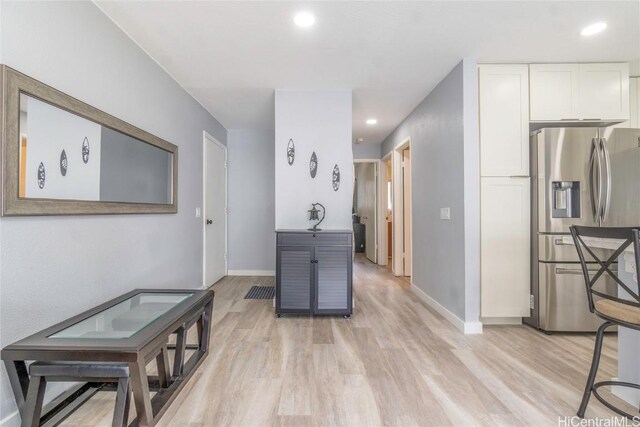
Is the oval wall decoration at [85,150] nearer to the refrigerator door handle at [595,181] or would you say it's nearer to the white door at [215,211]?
the white door at [215,211]

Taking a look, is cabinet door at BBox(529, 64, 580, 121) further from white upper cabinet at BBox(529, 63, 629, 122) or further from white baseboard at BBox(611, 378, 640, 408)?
white baseboard at BBox(611, 378, 640, 408)

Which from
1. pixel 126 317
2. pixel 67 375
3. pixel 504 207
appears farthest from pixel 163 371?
pixel 504 207

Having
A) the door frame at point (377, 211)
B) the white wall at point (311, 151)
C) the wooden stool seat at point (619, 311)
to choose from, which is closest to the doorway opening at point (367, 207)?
the door frame at point (377, 211)

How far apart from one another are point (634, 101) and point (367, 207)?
4287mm

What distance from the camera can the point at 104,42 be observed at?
1.94 m

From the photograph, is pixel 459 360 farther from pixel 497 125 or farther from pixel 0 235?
pixel 0 235

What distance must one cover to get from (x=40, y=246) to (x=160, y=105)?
171cm

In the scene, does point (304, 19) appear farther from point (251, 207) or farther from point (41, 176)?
point (251, 207)

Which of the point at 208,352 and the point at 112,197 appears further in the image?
the point at 208,352

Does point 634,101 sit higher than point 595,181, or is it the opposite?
point 634,101

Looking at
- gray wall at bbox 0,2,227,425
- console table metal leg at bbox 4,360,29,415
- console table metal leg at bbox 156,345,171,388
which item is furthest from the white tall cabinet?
console table metal leg at bbox 4,360,29,415

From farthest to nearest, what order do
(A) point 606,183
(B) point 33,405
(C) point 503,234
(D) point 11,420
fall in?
(C) point 503,234 < (A) point 606,183 < (D) point 11,420 < (B) point 33,405

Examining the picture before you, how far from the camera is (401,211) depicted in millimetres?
4762

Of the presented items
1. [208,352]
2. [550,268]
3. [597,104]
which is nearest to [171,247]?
[208,352]
